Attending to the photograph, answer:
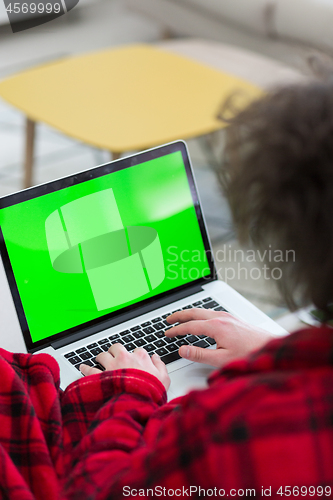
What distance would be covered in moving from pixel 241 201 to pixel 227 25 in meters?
2.97

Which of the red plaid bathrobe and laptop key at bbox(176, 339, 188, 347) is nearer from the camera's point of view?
the red plaid bathrobe

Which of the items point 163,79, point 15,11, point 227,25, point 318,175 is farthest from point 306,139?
point 15,11

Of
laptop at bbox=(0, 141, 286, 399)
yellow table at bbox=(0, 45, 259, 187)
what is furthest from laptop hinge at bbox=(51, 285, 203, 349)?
yellow table at bbox=(0, 45, 259, 187)

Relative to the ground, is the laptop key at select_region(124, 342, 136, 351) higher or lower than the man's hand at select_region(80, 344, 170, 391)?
lower

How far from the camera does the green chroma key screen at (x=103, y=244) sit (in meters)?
0.88

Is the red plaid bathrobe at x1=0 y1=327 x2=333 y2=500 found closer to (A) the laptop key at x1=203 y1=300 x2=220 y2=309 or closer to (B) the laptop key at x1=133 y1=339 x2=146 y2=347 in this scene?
(B) the laptop key at x1=133 y1=339 x2=146 y2=347

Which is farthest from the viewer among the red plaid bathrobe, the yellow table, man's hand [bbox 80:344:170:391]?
the yellow table

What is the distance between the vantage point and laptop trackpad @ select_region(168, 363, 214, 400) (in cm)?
82

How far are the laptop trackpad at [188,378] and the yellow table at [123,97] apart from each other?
99cm

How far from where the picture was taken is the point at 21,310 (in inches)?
34.5

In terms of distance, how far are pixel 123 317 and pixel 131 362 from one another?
167 mm

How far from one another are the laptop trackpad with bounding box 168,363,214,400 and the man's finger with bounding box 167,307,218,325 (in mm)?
78

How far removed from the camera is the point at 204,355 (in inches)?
32.8

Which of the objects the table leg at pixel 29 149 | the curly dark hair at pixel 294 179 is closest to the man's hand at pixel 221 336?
the curly dark hair at pixel 294 179
